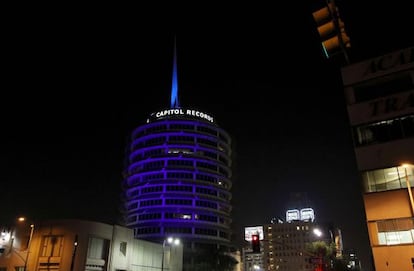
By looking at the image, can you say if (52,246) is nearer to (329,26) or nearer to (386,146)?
(386,146)

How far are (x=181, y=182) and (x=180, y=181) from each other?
0.51m

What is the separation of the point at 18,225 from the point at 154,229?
70.6 m

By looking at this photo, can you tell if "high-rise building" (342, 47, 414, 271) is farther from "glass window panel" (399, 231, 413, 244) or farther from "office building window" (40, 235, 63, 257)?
"office building window" (40, 235, 63, 257)

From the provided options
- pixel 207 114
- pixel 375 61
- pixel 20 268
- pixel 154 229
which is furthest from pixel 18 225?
pixel 207 114

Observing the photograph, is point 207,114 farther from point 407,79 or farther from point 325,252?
point 407,79

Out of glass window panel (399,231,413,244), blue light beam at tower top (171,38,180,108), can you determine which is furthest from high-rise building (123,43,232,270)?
glass window panel (399,231,413,244)

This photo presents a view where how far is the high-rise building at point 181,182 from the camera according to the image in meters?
130

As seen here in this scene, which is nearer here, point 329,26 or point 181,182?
point 329,26

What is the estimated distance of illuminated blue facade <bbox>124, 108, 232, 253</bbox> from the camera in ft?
428

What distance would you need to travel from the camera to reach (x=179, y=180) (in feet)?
439

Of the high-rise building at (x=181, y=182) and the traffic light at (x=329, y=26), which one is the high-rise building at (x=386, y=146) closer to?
the traffic light at (x=329, y=26)

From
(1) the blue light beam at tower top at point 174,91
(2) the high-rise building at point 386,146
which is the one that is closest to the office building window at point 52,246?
(2) the high-rise building at point 386,146

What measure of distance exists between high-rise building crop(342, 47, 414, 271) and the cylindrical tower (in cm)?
10081

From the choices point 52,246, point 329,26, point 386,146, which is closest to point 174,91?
point 52,246
